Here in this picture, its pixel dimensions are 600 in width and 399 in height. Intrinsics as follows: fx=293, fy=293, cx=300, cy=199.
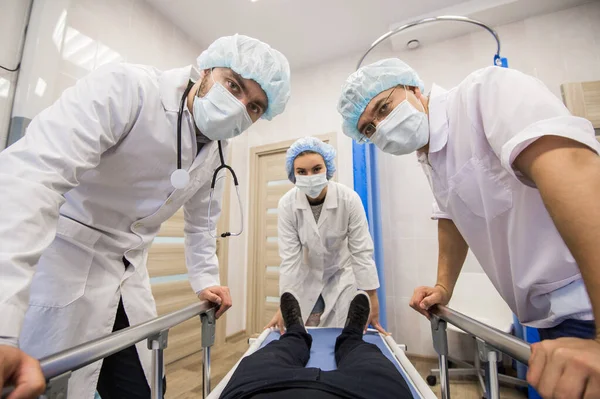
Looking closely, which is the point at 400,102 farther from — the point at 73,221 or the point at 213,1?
the point at 213,1

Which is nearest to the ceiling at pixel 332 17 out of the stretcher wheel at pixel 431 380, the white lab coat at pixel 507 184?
the white lab coat at pixel 507 184

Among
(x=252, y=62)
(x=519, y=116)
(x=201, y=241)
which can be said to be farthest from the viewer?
(x=201, y=241)

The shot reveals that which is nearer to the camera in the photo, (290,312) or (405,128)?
(405,128)

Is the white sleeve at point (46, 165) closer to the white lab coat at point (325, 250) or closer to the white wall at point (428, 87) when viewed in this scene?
the white lab coat at point (325, 250)

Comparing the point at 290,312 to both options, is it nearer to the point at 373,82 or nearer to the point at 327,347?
the point at 327,347

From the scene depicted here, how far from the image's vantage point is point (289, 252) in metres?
1.65

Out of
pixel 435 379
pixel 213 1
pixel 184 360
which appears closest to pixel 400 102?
pixel 435 379

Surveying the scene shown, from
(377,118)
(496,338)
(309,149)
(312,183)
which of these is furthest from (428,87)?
(496,338)

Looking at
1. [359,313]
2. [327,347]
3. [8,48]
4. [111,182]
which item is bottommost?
[327,347]

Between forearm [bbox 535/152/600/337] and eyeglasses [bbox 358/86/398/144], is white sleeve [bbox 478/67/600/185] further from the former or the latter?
eyeglasses [bbox 358/86/398/144]

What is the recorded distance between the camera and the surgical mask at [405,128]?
0.85 meters

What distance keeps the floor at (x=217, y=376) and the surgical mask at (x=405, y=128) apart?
5.19 feet

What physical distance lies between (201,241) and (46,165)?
2.21 feet

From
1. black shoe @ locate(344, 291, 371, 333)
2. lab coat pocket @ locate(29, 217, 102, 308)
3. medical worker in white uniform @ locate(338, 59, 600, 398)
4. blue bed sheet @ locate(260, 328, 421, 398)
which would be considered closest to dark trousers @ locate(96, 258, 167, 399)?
lab coat pocket @ locate(29, 217, 102, 308)
